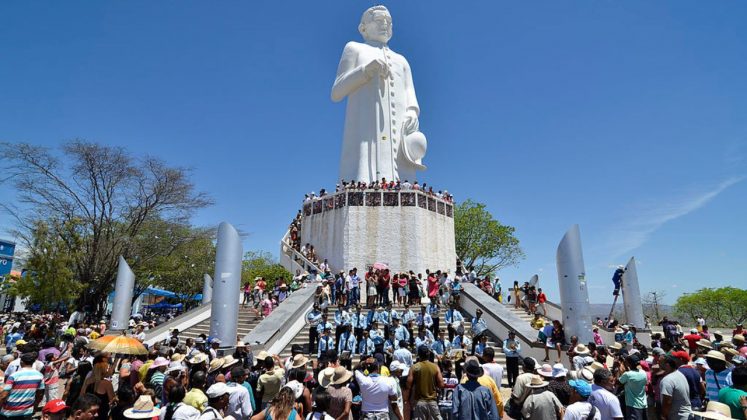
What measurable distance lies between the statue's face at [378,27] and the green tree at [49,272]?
20.9 m

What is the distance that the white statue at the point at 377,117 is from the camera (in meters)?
23.2

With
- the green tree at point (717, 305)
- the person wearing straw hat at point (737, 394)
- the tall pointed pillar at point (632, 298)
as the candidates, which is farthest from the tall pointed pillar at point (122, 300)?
the green tree at point (717, 305)

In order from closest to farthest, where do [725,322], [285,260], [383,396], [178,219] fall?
[383,396] < [285,260] < [178,219] < [725,322]

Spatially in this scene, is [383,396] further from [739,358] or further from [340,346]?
[340,346]

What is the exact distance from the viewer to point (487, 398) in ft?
14.7

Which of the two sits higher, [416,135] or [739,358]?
[416,135]

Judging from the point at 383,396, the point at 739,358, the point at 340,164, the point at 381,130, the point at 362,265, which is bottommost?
the point at 383,396

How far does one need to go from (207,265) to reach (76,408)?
111 feet

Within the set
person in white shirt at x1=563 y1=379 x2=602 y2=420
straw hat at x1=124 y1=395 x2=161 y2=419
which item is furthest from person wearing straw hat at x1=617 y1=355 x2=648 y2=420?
straw hat at x1=124 y1=395 x2=161 y2=419

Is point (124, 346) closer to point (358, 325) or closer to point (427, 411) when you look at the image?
point (427, 411)

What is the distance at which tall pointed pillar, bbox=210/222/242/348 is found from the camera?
10656 mm

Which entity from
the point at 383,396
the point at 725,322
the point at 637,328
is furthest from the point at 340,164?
the point at 725,322

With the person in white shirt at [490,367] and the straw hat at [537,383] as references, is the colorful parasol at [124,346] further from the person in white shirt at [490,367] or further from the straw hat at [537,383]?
the straw hat at [537,383]

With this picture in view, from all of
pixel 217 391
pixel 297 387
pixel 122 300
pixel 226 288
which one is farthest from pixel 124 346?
pixel 122 300
